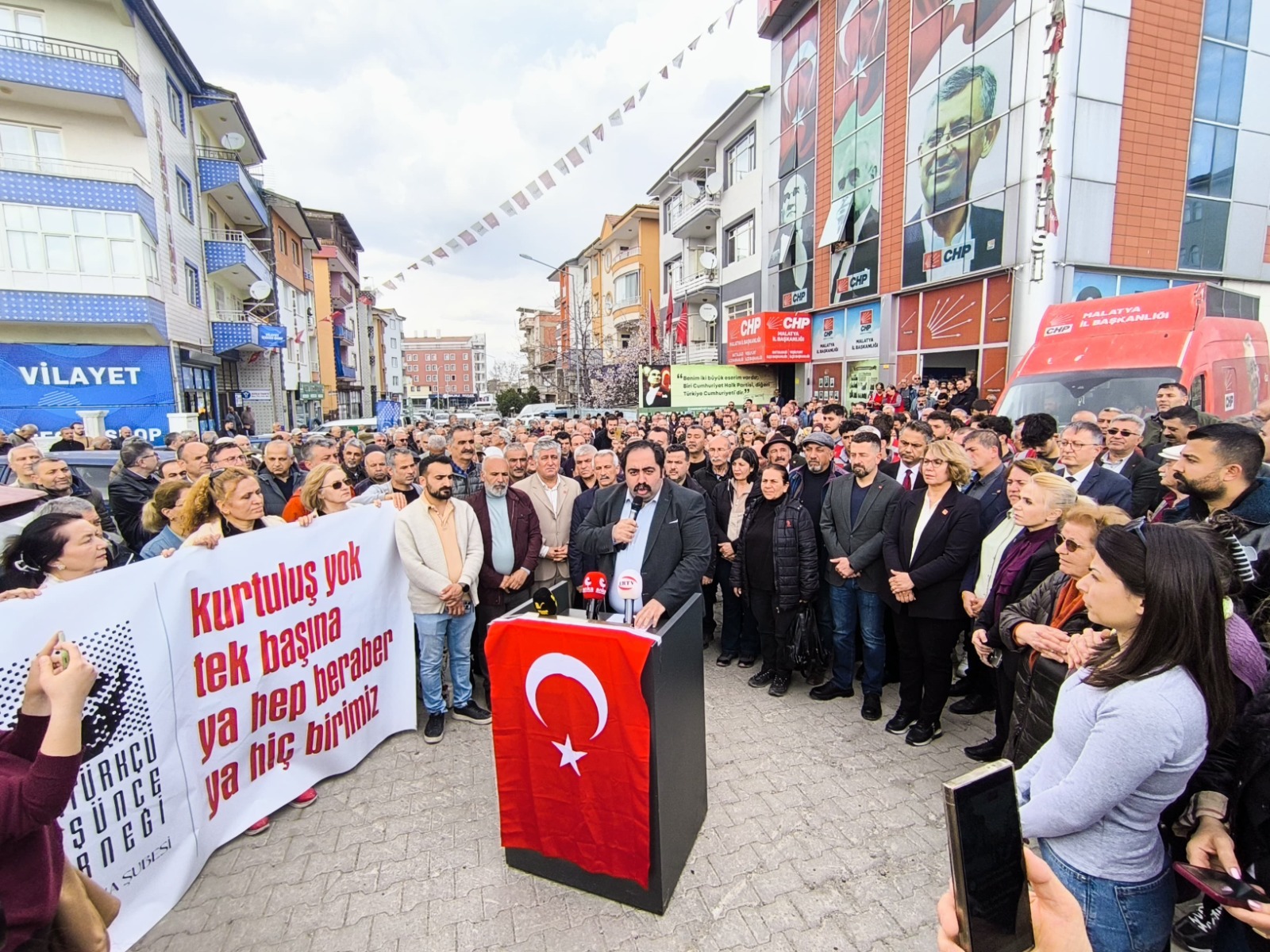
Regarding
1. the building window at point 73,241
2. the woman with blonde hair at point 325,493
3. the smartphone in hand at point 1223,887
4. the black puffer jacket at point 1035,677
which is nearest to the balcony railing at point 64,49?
the building window at point 73,241

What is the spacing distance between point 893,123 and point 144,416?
23.4 meters

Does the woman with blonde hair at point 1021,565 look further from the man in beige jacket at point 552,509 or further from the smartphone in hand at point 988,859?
the man in beige jacket at point 552,509

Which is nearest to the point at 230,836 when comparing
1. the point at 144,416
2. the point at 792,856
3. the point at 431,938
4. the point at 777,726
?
the point at 431,938

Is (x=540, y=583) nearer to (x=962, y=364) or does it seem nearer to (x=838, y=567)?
(x=838, y=567)

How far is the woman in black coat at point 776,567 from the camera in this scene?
4.66 m

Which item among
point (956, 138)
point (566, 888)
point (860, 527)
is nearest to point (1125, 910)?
point (566, 888)

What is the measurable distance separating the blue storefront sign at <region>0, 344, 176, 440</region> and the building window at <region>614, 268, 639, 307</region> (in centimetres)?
2675

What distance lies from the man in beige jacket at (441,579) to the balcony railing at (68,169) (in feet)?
62.5

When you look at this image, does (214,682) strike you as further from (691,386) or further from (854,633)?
(691,386)

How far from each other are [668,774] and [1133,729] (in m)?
1.78

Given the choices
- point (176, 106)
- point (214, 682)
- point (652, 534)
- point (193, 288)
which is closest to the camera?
point (214, 682)

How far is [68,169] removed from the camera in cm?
1645

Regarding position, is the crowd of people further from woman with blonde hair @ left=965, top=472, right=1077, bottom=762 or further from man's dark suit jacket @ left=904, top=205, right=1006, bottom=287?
man's dark suit jacket @ left=904, top=205, right=1006, bottom=287

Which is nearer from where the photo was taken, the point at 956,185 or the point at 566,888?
the point at 566,888
